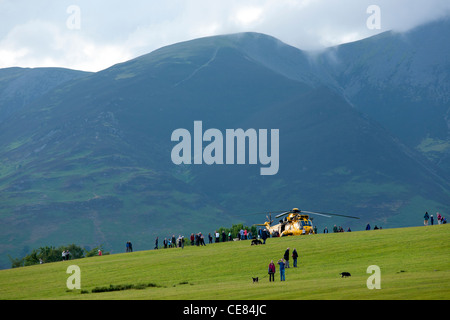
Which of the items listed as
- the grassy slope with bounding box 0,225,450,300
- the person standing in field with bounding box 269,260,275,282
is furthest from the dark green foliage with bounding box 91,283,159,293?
the person standing in field with bounding box 269,260,275,282

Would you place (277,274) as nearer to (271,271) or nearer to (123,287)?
(271,271)

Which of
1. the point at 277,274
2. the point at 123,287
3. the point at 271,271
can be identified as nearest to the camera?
the point at 271,271

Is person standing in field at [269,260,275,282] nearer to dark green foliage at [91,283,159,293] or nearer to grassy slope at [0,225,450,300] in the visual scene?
grassy slope at [0,225,450,300]

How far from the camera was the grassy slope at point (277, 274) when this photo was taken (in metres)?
34.1

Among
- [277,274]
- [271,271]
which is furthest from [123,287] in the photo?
[271,271]

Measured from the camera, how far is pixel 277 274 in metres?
46.4

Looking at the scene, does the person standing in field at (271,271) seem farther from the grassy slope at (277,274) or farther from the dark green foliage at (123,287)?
the dark green foliage at (123,287)

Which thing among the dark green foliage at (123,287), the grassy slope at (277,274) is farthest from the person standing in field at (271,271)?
the dark green foliage at (123,287)

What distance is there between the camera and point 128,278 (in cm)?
5269

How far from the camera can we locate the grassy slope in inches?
1342

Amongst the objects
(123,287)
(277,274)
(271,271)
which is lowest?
(123,287)

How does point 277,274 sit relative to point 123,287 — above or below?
above
